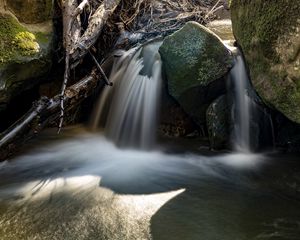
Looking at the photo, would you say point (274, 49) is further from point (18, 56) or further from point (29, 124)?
point (18, 56)

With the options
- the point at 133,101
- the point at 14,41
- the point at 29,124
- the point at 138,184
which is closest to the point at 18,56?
the point at 14,41

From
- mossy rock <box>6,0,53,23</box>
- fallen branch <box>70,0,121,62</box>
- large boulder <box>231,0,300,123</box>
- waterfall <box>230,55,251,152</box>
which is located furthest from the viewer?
fallen branch <box>70,0,121,62</box>

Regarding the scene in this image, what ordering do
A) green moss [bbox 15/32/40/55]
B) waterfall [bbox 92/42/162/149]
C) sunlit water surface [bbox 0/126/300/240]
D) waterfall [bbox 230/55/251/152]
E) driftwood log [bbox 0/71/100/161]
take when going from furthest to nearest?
waterfall [bbox 92/42/162/149] < waterfall [bbox 230/55/251/152] < green moss [bbox 15/32/40/55] < driftwood log [bbox 0/71/100/161] < sunlit water surface [bbox 0/126/300/240]

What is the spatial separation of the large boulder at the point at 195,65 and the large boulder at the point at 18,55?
1.70 meters

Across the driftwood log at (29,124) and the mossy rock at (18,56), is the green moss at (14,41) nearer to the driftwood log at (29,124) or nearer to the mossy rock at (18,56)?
the mossy rock at (18,56)

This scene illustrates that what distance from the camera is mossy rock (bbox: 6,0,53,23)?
17.1 ft

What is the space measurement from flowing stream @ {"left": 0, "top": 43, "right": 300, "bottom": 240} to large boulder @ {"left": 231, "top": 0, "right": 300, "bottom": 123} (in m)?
0.96

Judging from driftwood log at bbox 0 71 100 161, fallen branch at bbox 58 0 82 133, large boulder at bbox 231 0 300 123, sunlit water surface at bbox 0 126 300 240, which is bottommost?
sunlit water surface at bbox 0 126 300 240

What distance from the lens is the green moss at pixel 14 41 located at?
15.7ft

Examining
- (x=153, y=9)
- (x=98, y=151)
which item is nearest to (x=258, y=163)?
(x=98, y=151)

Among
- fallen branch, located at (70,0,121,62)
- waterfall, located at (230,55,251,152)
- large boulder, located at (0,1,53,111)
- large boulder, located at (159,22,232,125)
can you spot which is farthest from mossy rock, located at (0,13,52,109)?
waterfall, located at (230,55,251,152)

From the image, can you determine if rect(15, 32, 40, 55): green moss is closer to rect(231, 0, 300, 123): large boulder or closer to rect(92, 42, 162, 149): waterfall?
rect(92, 42, 162, 149): waterfall

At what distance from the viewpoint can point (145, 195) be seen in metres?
4.06

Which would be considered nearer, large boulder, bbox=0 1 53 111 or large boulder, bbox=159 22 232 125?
large boulder, bbox=0 1 53 111
